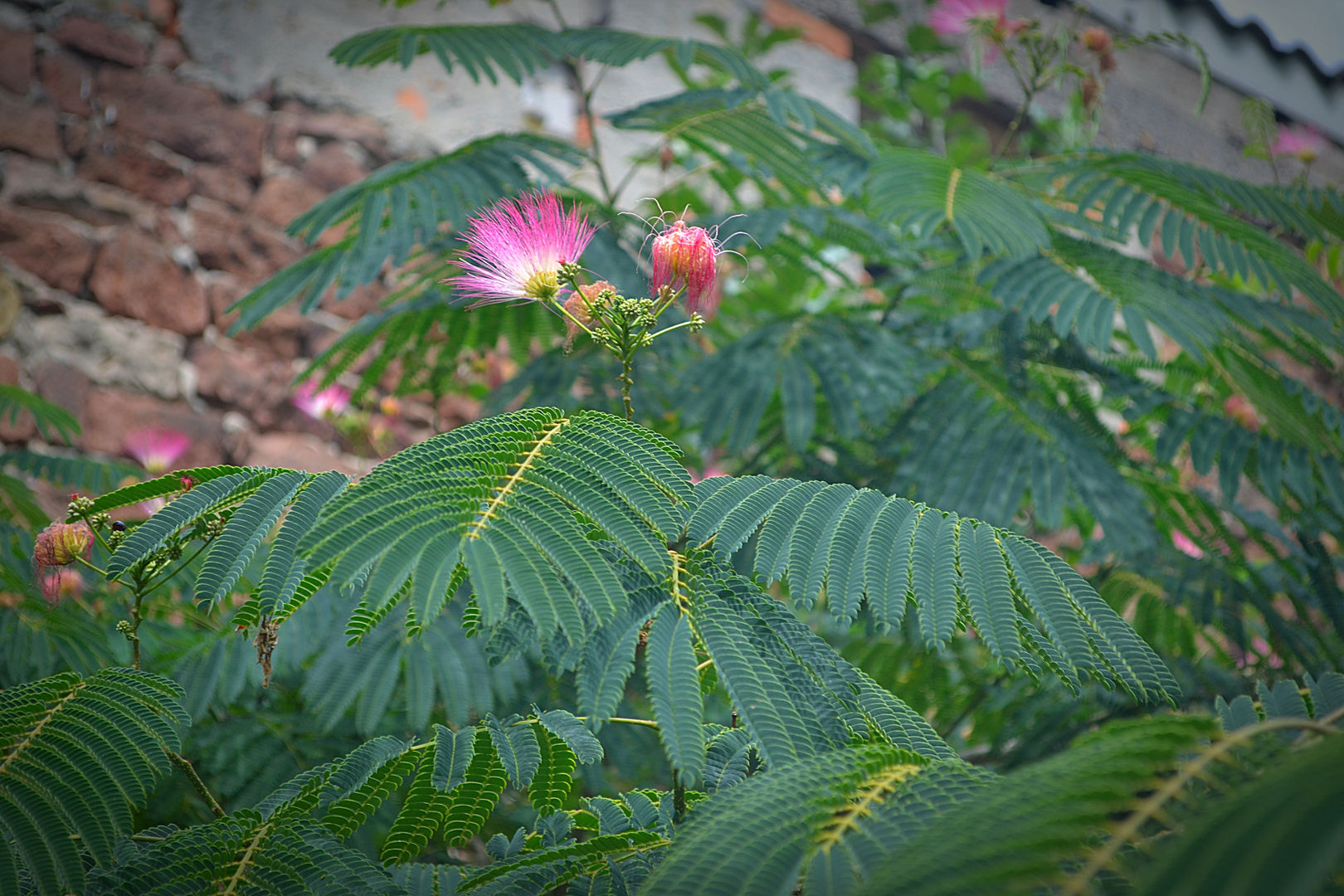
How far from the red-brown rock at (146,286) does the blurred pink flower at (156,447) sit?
349 mm

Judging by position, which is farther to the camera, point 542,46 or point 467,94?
point 467,94

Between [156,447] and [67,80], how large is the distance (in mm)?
1075

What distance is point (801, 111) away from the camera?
156 centimetres

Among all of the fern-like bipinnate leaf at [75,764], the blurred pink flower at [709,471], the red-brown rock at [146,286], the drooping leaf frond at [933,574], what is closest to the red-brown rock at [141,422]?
the red-brown rock at [146,286]

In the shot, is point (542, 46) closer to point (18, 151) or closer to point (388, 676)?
point (388, 676)

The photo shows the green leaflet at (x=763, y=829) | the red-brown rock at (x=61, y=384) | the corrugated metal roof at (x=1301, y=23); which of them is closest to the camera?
the green leaflet at (x=763, y=829)

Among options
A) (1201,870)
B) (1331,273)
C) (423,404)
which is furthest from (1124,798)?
(423,404)

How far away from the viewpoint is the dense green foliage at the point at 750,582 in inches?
23.3

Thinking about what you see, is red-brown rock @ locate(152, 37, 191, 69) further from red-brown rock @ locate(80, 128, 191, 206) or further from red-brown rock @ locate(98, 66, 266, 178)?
red-brown rock @ locate(80, 128, 191, 206)

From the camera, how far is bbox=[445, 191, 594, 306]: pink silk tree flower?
0.87 metres

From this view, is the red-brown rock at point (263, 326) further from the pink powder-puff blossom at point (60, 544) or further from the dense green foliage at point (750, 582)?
the pink powder-puff blossom at point (60, 544)

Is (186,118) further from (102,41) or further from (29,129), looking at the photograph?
(29,129)

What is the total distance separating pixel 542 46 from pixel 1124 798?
5.40ft

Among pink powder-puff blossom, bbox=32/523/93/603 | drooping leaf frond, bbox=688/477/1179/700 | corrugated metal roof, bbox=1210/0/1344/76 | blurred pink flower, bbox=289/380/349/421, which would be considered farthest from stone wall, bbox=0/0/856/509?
corrugated metal roof, bbox=1210/0/1344/76
